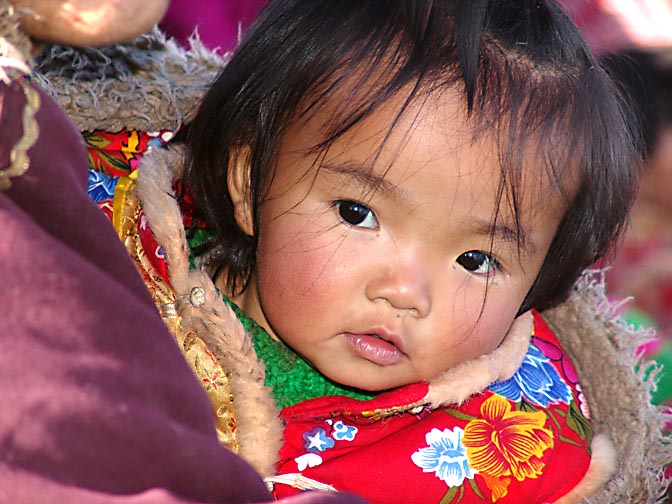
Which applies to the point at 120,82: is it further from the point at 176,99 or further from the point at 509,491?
the point at 509,491

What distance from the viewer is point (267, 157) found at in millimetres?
1010

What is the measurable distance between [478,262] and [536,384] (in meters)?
0.24

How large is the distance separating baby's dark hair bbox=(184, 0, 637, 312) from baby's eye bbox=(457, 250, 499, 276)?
0.23ft

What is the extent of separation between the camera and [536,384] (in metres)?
1.13

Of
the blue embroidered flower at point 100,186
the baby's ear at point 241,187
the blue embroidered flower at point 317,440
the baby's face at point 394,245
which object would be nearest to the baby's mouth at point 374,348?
the baby's face at point 394,245

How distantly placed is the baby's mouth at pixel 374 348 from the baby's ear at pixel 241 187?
21 cm

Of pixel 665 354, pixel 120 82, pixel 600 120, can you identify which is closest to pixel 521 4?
pixel 600 120

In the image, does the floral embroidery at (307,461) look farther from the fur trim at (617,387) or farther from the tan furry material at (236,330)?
the fur trim at (617,387)

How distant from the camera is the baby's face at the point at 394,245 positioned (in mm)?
911

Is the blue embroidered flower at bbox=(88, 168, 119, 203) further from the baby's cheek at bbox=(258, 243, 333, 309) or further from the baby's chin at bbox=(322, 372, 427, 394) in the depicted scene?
the baby's chin at bbox=(322, 372, 427, 394)

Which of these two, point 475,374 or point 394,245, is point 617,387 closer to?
point 475,374

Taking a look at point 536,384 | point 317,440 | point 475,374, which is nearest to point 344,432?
point 317,440

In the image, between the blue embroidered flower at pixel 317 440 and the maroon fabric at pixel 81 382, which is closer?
the maroon fabric at pixel 81 382

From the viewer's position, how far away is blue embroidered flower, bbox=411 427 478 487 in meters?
0.99
